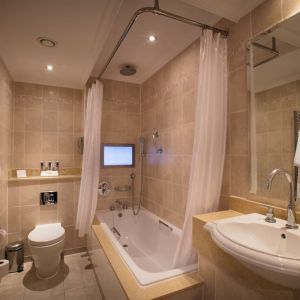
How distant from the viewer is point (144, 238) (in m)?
2.83

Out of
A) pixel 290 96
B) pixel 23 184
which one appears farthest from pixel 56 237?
pixel 290 96

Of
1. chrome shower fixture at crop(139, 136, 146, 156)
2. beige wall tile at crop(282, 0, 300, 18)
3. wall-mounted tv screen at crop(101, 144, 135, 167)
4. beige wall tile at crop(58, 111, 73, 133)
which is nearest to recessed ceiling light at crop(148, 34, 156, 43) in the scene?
beige wall tile at crop(282, 0, 300, 18)

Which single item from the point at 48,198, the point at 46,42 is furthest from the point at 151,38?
the point at 48,198

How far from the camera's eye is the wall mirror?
130cm

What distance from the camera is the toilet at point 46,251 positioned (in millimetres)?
2234

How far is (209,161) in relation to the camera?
1.59 meters

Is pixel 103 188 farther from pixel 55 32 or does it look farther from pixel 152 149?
Answer: pixel 55 32

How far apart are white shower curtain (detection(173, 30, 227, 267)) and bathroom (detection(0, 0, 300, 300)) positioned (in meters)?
0.01

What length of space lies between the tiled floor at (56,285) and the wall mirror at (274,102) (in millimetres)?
1894

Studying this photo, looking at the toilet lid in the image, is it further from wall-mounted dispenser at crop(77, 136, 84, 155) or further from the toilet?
wall-mounted dispenser at crop(77, 136, 84, 155)

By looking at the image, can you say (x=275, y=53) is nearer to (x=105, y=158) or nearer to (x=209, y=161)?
(x=209, y=161)

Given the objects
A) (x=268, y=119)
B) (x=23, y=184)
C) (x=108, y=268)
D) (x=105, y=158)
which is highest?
(x=268, y=119)

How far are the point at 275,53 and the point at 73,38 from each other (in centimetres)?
163

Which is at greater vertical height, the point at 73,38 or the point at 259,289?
the point at 73,38
